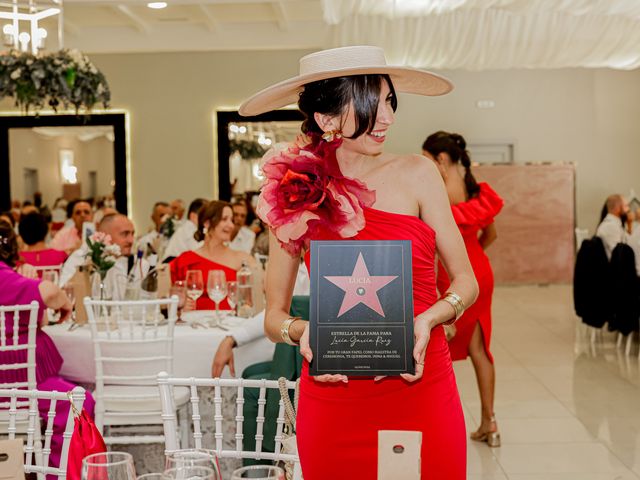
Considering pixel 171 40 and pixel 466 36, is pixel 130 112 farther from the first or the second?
pixel 466 36

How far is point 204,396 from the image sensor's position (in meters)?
4.51

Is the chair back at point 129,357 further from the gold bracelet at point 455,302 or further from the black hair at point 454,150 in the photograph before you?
the gold bracelet at point 455,302

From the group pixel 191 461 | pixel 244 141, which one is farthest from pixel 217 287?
pixel 244 141

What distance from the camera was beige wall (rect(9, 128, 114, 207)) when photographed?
52.4 feet

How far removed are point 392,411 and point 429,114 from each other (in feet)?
45.4

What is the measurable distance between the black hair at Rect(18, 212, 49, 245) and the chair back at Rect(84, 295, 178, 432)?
2999mm

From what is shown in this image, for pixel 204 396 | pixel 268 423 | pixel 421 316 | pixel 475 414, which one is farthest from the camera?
pixel 475 414

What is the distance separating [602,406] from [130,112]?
437 inches

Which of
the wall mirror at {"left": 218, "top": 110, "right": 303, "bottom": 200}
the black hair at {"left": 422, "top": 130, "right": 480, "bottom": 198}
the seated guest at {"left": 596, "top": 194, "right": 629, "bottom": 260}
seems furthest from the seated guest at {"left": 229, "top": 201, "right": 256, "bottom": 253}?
the wall mirror at {"left": 218, "top": 110, "right": 303, "bottom": 200}

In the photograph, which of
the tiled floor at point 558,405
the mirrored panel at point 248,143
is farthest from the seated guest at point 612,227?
the mirrored panel at point 248,143

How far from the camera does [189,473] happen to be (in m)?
1.31

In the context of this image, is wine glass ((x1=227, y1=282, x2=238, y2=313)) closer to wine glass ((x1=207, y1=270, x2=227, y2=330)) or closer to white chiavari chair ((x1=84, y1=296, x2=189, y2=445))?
wine glass ((x1=207, y1=270, x2=227, y2=330))

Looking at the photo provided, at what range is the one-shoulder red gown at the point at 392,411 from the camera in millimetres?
1929

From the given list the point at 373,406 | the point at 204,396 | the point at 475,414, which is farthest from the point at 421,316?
the point at 475,414
